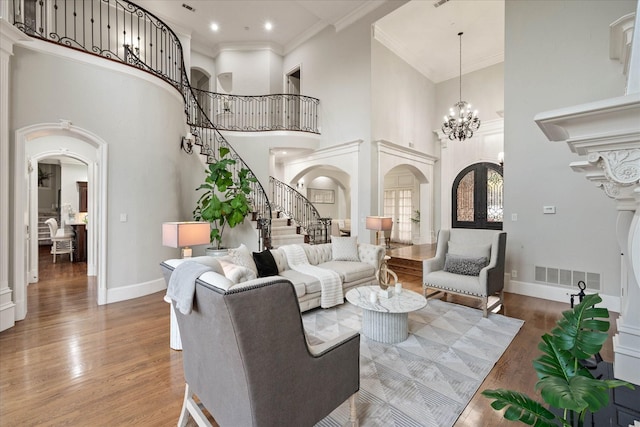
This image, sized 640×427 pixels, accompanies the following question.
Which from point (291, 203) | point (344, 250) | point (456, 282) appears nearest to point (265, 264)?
point (344, 250)

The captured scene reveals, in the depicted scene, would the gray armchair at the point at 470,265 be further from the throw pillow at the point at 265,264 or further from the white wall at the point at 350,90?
the white wall at the point at 350,90

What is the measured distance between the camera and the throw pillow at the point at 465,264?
159 inches

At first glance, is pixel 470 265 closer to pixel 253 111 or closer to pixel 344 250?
pixel 344 250

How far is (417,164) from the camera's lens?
823 cm

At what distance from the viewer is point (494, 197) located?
7969 mm

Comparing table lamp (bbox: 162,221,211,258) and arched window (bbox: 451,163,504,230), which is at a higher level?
arched window (bbox: 451,163,504,230)

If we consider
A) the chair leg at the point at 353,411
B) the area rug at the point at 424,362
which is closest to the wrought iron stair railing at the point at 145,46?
the area rug at the point at 424,362

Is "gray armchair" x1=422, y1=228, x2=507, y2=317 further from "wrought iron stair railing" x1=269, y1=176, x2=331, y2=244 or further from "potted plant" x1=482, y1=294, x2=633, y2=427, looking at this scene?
"wrought iron stair railing" x1=269, y1=176, x2=331, y2=244

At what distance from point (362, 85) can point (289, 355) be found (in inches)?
265

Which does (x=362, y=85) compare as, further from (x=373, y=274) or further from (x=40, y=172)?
(x=40, y=172)

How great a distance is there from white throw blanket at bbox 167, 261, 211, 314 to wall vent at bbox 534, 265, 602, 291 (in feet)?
17.4

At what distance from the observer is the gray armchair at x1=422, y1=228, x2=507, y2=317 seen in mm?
3754

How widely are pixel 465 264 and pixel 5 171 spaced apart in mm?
6015

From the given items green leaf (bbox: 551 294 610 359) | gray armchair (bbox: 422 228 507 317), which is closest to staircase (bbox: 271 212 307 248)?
gray armchair (bbox: 422 228 507 317)
